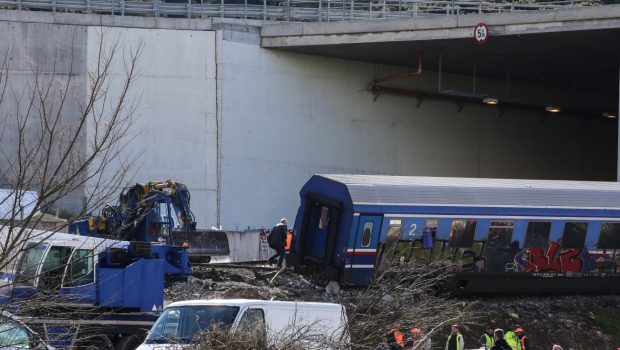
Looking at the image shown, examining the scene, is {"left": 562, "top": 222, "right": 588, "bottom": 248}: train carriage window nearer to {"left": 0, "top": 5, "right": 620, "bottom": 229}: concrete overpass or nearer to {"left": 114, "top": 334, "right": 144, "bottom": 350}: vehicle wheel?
{"left": 0, "top": 5, "right": 620, "bottom": 229}: concrete overpass

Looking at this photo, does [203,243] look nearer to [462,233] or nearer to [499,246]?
[462,233]

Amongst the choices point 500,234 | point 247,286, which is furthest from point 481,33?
point 247,286

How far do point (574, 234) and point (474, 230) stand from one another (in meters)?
2.90

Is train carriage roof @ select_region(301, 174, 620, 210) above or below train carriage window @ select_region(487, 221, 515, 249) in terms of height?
above

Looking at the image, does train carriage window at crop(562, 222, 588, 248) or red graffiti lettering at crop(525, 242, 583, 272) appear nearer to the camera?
red graffiti lettering at crop(525, 242, 583, 272)

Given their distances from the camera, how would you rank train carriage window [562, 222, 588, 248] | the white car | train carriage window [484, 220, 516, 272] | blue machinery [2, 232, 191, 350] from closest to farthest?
the white car
blue machinery [2, 232, 191, 350]
train carriage window [484, 220, 516, 272]
train carriage window [562, 222, 588, 248]

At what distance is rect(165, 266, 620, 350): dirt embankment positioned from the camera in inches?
924

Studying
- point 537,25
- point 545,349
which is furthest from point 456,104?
point 545,349

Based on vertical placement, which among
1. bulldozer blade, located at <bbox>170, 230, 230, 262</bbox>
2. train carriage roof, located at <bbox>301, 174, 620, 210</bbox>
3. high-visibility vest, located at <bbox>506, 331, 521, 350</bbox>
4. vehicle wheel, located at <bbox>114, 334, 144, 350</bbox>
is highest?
train carriage roof, located at <bbox>301, 174, 620, 210</bbox>

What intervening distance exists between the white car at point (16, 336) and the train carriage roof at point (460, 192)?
48.7 feet

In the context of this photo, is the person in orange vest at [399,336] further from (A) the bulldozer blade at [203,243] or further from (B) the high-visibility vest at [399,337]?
(A) the bulldozer blade at [203,243]

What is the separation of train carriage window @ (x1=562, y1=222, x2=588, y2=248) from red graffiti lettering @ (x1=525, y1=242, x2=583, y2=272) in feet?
0.51

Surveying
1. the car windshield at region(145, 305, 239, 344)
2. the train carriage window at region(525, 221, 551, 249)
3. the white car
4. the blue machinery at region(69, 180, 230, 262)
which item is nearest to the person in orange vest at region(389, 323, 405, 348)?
the car windshield at region(145, 305, 239, 344)

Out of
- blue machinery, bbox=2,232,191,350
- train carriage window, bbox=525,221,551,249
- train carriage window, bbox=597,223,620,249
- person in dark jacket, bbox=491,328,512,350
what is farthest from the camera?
train carriage window, bbox=597,223,620,249
